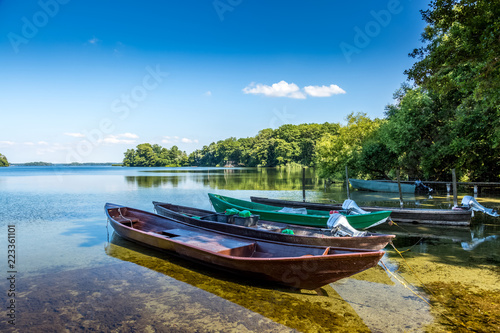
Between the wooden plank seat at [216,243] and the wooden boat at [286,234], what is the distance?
2.76 feet

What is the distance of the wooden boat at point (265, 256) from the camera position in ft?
19.0

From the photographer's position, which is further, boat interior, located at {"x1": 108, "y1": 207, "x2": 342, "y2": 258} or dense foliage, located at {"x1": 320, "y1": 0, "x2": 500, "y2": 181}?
dense foliage, located at {"x1": 320, "y1": 0, "x2": 500, "y2": 181}

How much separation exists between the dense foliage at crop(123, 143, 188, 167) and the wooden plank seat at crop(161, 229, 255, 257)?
155851 mm

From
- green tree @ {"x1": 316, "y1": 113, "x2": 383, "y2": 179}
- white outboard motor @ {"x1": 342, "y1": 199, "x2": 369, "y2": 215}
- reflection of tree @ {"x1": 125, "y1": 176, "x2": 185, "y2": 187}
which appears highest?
green tree @ {"x1": 316, "y1": 113, "x2": 383, "y2": 179}

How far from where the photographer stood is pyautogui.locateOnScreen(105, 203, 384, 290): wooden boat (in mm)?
5789

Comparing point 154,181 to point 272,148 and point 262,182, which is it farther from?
point 272,148

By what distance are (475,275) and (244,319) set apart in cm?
566

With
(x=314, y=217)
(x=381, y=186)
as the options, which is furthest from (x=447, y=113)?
(x=314, y=217)

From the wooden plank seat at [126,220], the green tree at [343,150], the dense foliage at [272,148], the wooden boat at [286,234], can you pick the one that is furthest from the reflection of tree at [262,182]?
the dense foliage at [272,148]

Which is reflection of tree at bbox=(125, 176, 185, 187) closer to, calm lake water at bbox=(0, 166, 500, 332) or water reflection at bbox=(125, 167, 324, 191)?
water reflection at bbox=(125, 167, 324, 191)

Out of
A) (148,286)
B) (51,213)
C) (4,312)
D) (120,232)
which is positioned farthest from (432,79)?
(51,213)

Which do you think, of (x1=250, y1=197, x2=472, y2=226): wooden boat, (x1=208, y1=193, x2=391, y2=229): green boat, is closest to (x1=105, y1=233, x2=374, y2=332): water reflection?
(x1=208, y1=193, x2=391, y2=229): green boat

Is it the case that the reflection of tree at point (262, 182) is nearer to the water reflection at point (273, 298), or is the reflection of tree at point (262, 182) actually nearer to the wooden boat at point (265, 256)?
the wooden boat at point (265, 256)

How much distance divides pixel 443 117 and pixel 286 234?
745 inches
